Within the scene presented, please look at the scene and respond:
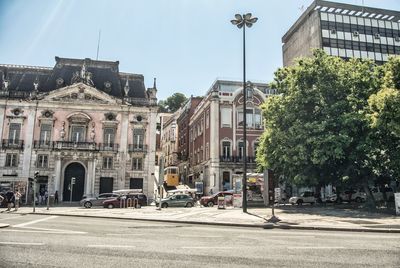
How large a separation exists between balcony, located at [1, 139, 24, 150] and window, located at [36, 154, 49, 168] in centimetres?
244

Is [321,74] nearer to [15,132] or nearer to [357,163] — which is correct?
[357,163]

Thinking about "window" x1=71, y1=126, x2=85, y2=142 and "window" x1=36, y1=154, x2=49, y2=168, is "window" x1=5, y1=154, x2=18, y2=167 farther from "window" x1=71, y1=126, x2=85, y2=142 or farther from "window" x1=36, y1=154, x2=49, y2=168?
"window" x1=71, y1=126, x2=85, y2=142

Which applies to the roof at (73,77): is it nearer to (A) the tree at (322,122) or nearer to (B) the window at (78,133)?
(B) the window at (78,133)

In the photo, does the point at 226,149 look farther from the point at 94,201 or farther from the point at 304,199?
the point at 94,201

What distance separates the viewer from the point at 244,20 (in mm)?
22797

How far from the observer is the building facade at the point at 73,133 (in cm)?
4162

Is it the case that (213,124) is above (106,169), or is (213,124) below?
above

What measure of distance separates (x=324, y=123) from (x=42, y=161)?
108 feet

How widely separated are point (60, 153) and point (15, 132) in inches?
246

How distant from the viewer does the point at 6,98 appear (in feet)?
140

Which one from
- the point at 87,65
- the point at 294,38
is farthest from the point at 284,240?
the point at 294,38

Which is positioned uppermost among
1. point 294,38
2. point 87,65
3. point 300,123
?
point 294,38

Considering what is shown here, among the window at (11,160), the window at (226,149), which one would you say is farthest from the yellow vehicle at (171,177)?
the window at (11,160)

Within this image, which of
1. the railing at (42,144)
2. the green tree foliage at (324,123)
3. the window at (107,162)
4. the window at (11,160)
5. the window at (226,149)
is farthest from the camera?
the window at (226,149)
